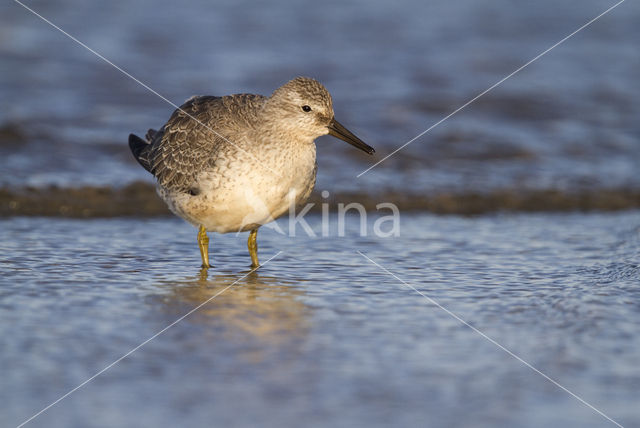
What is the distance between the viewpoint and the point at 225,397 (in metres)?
4.05

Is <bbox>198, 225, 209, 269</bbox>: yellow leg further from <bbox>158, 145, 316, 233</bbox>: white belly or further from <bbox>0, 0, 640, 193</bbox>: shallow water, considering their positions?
<bbox>0, 0, 640, 193</bbox>: shallow water

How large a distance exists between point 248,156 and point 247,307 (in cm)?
118

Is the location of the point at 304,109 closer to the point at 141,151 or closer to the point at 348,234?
the point at 348,234

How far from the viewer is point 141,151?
7.59 m

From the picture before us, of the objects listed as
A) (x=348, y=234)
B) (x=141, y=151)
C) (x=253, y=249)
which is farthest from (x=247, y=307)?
(x=141, y=151)

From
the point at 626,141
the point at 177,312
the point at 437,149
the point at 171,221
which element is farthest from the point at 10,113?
the point at 626,141

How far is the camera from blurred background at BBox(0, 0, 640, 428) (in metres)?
4.20

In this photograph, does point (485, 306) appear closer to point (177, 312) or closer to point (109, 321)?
point (177, 312)

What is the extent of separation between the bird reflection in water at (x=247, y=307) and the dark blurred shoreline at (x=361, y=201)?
2.14 metres

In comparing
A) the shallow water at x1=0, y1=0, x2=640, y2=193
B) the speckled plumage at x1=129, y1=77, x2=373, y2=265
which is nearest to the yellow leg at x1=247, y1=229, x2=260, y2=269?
the speckled plumage at x1=129, y1=77, x2=373, y2=265

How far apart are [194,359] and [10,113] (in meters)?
6.56

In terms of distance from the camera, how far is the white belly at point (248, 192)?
6.12m

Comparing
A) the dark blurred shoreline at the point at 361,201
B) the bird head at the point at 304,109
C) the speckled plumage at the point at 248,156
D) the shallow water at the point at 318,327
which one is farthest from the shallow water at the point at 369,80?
the bird head at the point at 304,109

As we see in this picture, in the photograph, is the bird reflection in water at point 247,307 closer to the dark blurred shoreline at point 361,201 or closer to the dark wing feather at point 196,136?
the dark wing feather at point 196,136
